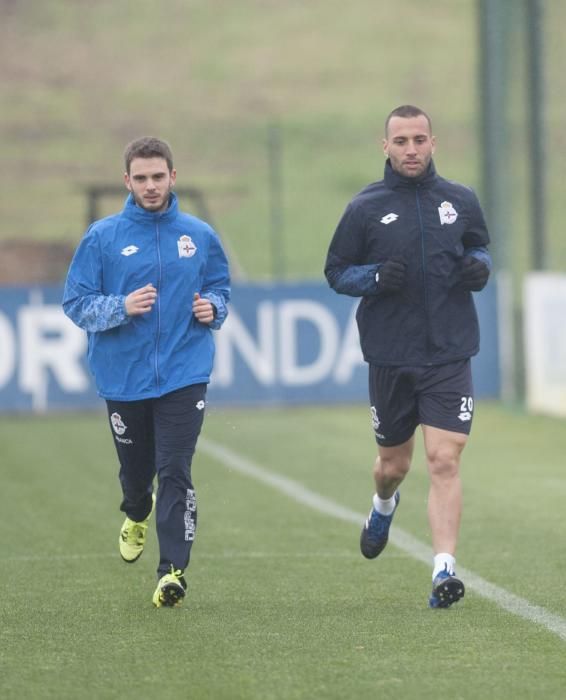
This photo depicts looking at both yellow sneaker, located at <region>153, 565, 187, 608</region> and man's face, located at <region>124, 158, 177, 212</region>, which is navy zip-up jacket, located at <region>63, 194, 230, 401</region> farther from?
yellow sneaker, located at <region>153, 565, 187, 608</region>

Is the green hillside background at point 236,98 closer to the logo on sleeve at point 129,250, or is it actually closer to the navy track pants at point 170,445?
the navy track pants at point 170,445

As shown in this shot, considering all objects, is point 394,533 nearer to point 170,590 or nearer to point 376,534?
point 376,534

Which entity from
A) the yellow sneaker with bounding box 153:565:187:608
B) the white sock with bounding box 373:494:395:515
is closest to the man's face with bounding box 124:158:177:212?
the yellow sneaker with bounding box 153:565:187:608

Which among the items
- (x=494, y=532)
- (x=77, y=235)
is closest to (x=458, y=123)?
(x=77, y=235)

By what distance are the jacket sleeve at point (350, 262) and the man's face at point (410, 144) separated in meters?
0.32

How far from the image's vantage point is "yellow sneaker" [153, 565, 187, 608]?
8336mm

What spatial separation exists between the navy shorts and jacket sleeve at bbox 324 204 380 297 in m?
0.43

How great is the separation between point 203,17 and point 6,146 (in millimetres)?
17005

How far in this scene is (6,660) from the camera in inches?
281

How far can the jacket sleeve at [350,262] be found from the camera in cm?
855

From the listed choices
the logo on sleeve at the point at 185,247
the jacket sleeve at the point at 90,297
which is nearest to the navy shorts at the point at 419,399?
the logo on sleeve at the point at 185,247

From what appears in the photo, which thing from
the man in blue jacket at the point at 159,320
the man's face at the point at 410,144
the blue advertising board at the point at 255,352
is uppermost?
the man's face at the point at 410,144

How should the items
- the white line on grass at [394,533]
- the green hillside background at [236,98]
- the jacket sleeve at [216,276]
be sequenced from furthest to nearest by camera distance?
1. the green hillside background at [236,98]
2. the jacket sleeve at [216,276]
3. the white line on grass at [394,533]

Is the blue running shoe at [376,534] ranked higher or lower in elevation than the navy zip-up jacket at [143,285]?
lower
